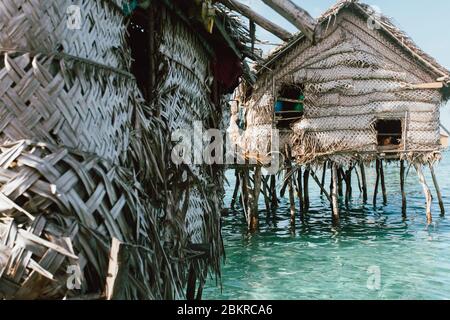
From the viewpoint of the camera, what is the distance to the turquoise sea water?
27.1 feet

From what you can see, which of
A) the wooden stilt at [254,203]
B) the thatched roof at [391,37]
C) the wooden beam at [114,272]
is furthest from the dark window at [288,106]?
the wooden beam at [114,272]

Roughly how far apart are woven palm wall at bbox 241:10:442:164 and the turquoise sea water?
2.63m

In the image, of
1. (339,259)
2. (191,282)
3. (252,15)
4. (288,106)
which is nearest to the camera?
(191,282)

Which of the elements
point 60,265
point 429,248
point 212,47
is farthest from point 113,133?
point 429,248

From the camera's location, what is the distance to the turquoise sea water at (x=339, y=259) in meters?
8.25

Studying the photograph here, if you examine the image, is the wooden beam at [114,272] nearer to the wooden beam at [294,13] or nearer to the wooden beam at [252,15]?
the wooden beam at [294,13]

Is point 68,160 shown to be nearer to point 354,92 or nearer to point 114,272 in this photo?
point 114,272

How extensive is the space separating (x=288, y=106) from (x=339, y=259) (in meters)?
7.18

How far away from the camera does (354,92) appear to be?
544 inches

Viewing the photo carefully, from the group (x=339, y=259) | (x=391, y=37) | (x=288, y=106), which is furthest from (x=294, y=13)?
(x=288, y=106)

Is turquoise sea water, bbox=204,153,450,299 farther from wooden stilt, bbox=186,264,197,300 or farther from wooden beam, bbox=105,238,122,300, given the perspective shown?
wooden beam, bbox=105,238,122,300

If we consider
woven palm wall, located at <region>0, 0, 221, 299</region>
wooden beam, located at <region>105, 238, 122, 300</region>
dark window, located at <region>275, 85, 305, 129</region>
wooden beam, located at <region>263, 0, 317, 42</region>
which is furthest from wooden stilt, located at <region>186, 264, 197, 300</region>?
dark window, located at <region>275, 85, 305, 129</region>

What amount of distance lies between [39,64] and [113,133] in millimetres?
589

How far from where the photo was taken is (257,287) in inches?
331
